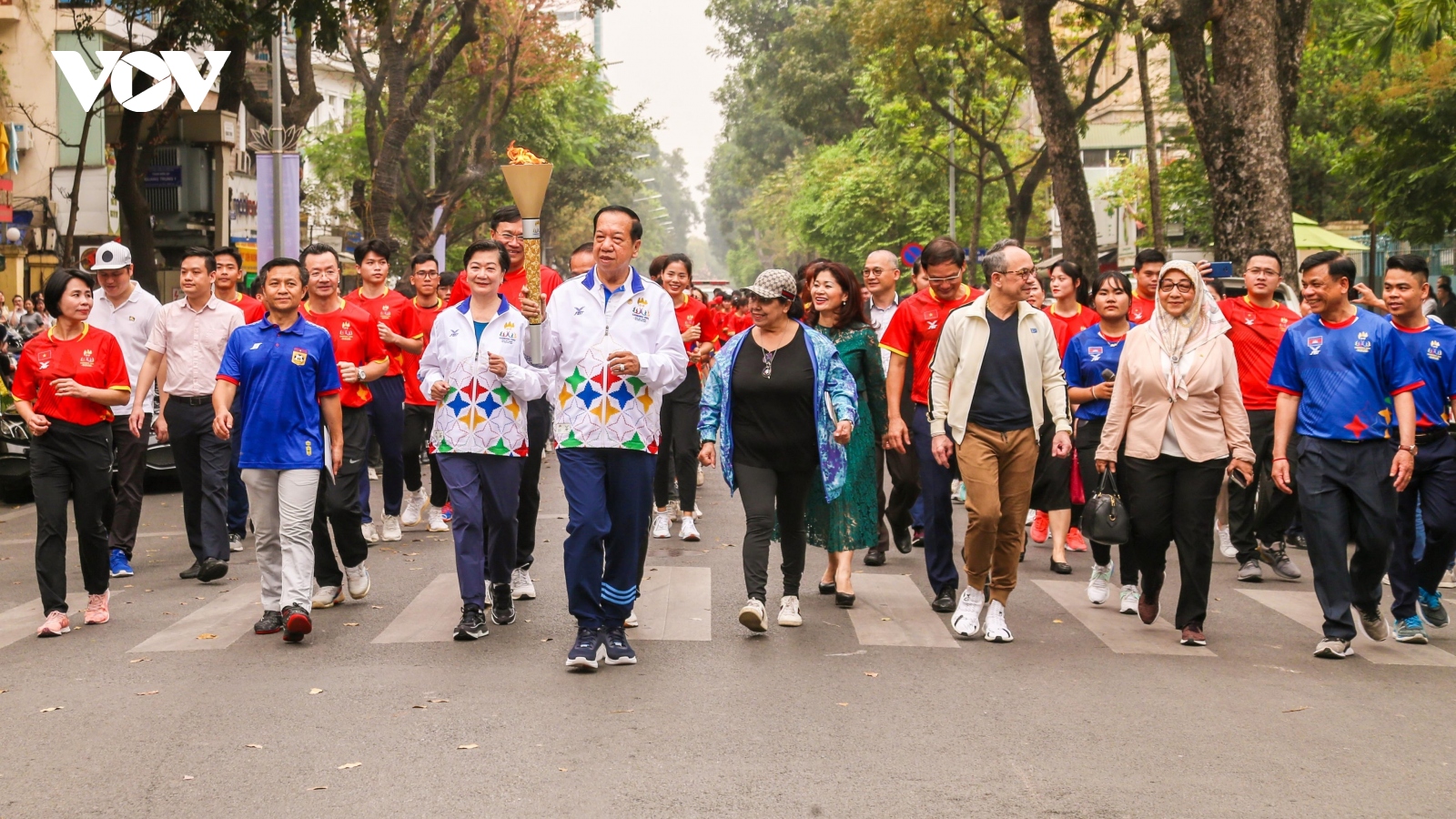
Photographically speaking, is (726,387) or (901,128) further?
(901,128)

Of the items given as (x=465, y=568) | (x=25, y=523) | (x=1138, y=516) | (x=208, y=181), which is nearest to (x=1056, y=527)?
(x=1138, y=516)

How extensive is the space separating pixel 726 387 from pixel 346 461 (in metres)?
2.49

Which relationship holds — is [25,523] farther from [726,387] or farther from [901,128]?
[901,128]

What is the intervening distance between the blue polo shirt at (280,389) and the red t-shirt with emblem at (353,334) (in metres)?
0.78

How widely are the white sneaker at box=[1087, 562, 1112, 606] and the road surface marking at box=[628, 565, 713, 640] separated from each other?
2.18 m

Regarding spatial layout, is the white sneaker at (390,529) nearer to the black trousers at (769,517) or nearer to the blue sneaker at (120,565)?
the blue sneaker at (120,565)

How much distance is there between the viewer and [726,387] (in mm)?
8094

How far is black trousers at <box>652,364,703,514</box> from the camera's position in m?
11.8

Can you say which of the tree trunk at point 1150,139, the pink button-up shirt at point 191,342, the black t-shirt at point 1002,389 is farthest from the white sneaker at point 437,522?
the tree trunk at point 1150,139

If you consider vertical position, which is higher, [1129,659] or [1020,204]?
[1020,204]

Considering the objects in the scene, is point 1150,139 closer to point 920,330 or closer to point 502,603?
point 920,330

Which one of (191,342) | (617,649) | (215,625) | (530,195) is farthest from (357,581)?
(530,195)

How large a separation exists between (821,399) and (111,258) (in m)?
4.95

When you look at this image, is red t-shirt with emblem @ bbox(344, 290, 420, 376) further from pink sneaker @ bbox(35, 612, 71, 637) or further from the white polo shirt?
pink sneaker @ bbox(35, 612, 71, 637)
